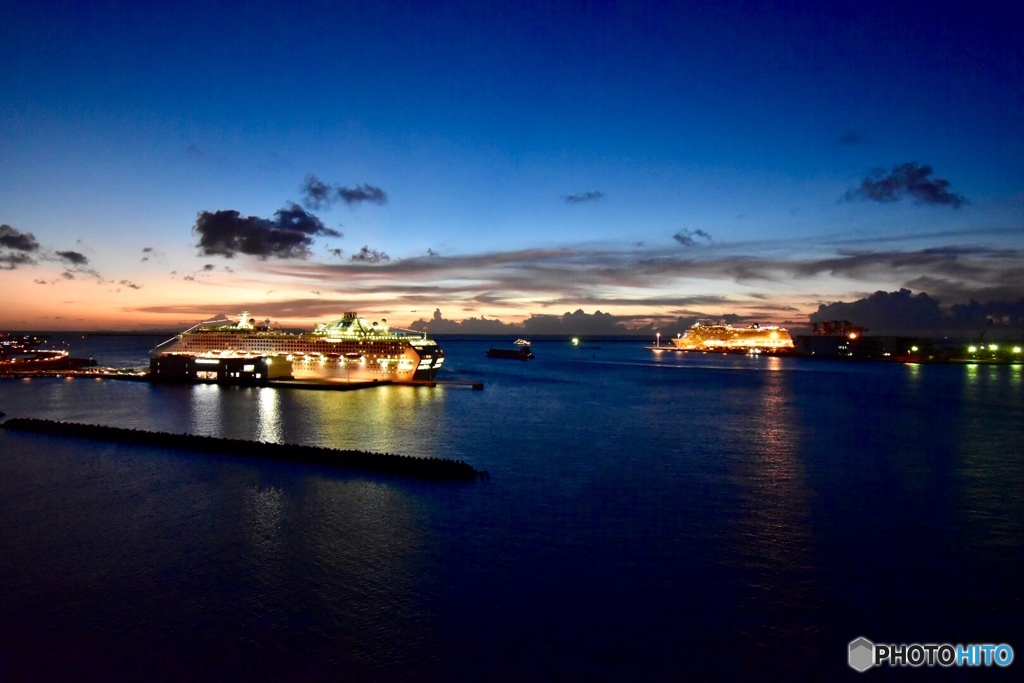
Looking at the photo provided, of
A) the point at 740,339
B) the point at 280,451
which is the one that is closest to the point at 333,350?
the point at 280,451

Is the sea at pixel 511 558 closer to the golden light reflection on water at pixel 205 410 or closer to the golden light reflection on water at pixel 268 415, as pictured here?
the golden light reflection on water at pixel 268 415

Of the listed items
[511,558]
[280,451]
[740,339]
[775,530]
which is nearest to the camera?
[511,558]

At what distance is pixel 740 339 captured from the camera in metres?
125

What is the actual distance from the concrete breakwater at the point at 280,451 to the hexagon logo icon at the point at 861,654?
33.9ft

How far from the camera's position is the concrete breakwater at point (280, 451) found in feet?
58.1

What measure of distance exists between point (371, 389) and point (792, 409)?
2675 centimetres

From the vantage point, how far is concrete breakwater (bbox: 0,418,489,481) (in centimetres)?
1770

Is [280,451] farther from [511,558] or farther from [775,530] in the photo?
[775,530]

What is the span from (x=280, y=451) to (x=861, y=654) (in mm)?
16862

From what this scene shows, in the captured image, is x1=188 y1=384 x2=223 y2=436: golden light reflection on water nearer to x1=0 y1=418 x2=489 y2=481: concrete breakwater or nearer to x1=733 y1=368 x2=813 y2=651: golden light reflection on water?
x1=0 y1=418 x2=489 y2=481: concrete breakwater

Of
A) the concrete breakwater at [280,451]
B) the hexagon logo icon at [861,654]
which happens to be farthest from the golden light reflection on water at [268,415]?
the hexagon logo icon at [861,654]

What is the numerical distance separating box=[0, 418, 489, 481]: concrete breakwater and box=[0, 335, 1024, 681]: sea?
60cm

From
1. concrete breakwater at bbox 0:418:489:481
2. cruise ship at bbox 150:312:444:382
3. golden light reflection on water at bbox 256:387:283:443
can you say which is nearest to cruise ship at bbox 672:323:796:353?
cruise ship at bbox 150:312:444:382

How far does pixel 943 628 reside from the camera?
934 centimetres
